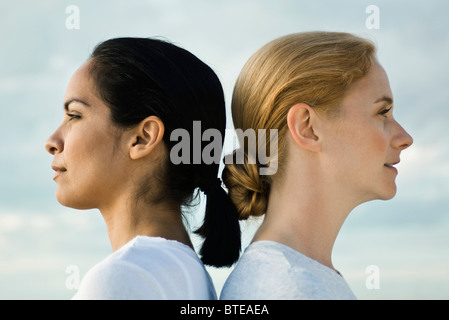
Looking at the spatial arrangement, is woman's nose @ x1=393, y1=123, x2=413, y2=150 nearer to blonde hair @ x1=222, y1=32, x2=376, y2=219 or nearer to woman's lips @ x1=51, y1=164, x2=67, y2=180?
blonde hair @ x1=222, y1=32, x2=376, y2=219

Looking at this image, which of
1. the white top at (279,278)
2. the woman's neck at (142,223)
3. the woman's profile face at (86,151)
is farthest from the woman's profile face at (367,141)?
the woman's profile face at (86,151)

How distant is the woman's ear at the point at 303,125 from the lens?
252cm

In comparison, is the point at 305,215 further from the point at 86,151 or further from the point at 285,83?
the point at 86,151

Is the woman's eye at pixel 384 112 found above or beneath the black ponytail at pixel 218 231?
above

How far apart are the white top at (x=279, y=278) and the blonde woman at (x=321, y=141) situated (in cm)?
1

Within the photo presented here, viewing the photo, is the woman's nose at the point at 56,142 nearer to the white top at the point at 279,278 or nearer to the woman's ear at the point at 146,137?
the woman's ear at the point at 146,137

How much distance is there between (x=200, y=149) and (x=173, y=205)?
0.99ft

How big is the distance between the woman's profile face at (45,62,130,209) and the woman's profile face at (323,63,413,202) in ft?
3.24

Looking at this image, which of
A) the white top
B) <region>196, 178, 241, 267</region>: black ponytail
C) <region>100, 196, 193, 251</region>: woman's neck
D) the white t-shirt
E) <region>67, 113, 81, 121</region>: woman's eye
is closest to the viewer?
the white t-shirt

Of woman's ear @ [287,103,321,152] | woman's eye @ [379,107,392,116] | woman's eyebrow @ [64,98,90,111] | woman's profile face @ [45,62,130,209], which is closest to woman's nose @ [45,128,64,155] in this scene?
woman's profile face @ [45,62,130,209]

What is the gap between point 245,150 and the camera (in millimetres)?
2775

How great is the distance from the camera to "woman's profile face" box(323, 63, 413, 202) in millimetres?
2525

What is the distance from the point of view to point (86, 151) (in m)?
2.52

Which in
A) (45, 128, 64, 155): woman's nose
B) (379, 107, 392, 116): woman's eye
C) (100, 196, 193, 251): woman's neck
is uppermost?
(379, 107, 392, 116): woman's eye
